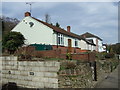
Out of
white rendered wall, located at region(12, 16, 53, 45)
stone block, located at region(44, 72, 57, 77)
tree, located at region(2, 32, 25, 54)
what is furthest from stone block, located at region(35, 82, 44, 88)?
white rendered wall, located at region(12, 16, 53, 45)

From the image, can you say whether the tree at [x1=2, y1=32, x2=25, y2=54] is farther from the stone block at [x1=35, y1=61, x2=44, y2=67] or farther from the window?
the stone block at [x1=35, y1=61, x2=44, y2=67]

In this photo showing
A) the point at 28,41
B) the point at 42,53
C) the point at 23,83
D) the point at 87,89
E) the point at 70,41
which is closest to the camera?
the point at 87,89

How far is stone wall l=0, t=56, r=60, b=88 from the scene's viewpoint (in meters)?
8.32

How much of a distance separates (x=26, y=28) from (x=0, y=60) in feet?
33.6

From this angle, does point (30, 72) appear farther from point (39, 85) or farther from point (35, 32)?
point (35, 32)

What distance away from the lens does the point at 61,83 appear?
26.2 feet

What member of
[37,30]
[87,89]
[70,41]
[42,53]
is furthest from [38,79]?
[70,41]

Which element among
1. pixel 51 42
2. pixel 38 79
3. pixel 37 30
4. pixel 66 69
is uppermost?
pixel 37 30

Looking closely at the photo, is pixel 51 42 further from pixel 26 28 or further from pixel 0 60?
pixel 0 60

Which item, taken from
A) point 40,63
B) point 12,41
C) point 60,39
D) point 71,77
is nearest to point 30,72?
Answer: point 40,63

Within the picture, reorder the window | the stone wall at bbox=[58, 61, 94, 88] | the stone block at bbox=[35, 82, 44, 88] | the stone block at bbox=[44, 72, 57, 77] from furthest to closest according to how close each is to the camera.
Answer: the window, the stone block at bbox=[35, 82, 44, 88], the stone block at bbox=[44, 72, 57, 77], the stone wall at bbox=[58, 61, 94, 88]

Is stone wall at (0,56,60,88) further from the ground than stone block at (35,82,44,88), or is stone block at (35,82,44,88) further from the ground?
stone wall at (0,56,60,88)

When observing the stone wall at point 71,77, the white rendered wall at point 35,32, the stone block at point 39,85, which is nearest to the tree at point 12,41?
the white rendered wall at point 35,32

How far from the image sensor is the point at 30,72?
9172 millimetres
